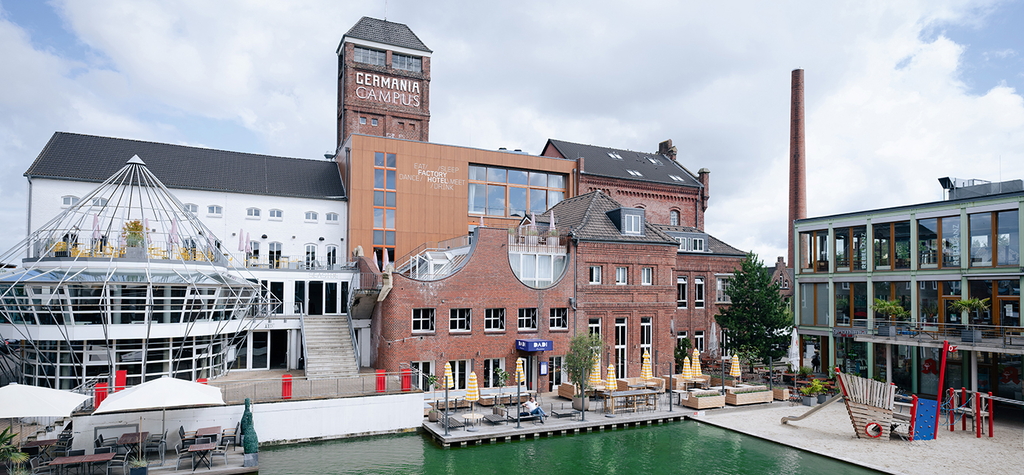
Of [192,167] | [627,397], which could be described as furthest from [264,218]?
[627,397]

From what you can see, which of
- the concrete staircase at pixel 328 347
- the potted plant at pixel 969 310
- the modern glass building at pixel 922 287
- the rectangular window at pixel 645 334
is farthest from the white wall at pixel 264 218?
the potted plant at pixel 969 310

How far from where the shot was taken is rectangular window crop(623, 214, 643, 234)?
3070 cm

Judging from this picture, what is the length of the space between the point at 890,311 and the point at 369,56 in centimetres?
3597

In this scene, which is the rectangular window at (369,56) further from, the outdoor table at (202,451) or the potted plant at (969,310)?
the potted plant at (969,310)

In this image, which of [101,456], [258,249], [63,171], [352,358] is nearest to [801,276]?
[352,358]

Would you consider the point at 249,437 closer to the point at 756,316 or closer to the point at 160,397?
the point at 160,397

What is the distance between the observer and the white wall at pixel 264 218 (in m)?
29.7

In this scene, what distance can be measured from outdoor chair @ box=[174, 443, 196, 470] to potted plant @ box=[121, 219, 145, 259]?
743 centimetres

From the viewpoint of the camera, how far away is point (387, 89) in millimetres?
44969

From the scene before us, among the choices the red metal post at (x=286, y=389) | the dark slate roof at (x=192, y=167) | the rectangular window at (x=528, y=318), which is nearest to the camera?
the red metal post at (x=286, y=389)

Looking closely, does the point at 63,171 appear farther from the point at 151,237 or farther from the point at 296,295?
the point at 296,295

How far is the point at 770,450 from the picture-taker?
19672mm

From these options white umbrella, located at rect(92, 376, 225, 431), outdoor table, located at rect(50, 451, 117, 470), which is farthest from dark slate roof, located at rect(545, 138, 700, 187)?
outdoor table, located at rect(50, 451, 117, 470)

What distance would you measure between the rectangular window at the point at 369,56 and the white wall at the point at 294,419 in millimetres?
29653
